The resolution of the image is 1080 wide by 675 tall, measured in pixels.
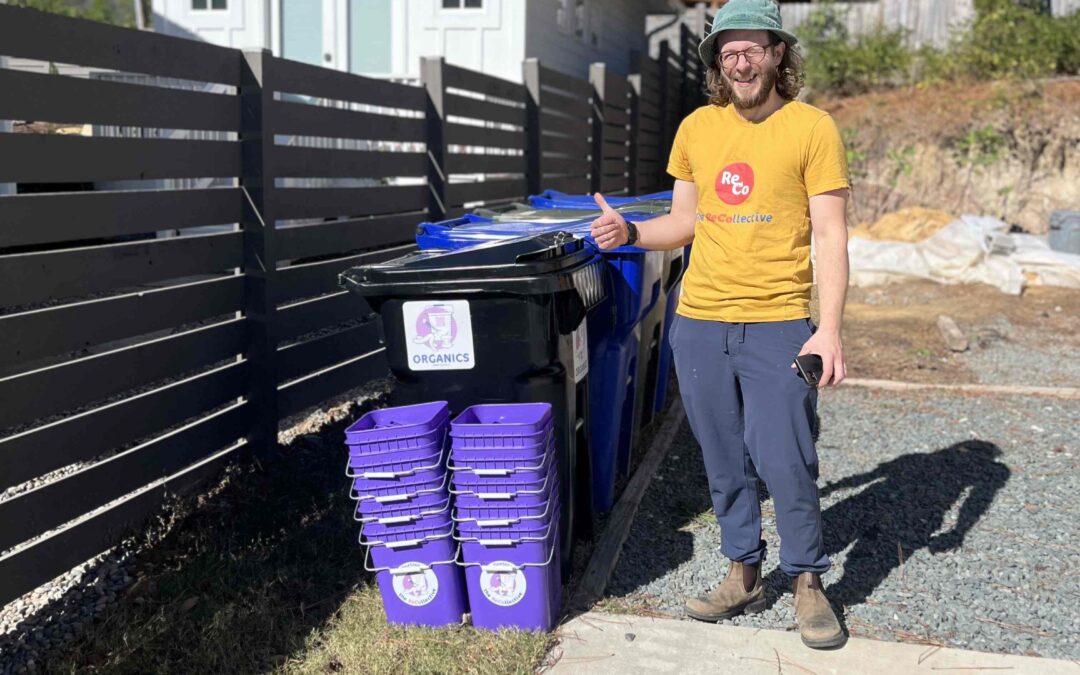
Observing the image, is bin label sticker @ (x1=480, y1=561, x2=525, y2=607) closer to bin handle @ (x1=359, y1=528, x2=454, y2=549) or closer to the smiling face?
bin handle @ (x1=359, y1=528, x2=454, y2=549)

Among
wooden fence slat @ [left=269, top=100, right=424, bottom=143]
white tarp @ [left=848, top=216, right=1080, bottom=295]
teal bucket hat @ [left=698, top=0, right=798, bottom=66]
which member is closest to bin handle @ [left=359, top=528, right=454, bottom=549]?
teal bucket hat @ [left=698, top=0, right=798, bottom=66]

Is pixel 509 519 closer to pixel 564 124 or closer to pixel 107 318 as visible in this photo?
pixel 107 318

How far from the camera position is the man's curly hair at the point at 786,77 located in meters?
3.44

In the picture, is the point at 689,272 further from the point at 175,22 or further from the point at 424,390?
the point at 175,22

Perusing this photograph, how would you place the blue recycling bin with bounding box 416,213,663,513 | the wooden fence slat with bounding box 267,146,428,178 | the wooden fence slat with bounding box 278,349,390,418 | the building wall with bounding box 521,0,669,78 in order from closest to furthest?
the blue recycling bin with bounding box 416,213,663,513
the wooden fence slat with bounding box 267,146,428,178
the wooden fence slat with bounding box 278,349,390,418
the building wall with bounding box 521,0,669,78

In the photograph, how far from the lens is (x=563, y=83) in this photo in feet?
32.2

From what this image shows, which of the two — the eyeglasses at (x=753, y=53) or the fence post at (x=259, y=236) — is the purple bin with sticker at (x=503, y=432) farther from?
the fence post at (x=259, y=236)

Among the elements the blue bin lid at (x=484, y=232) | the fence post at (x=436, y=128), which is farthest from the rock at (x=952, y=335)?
the blue bin lid at (x=484, y=232)

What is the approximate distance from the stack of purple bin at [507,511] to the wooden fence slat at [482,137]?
12.2 ft

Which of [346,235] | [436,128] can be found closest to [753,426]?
[346,235]

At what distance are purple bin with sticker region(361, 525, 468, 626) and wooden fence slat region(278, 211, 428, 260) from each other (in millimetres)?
2147

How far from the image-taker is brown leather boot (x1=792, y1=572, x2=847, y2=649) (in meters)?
3.55

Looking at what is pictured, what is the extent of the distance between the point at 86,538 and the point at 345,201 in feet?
8.63

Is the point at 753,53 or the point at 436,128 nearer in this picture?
the point at 753,53
